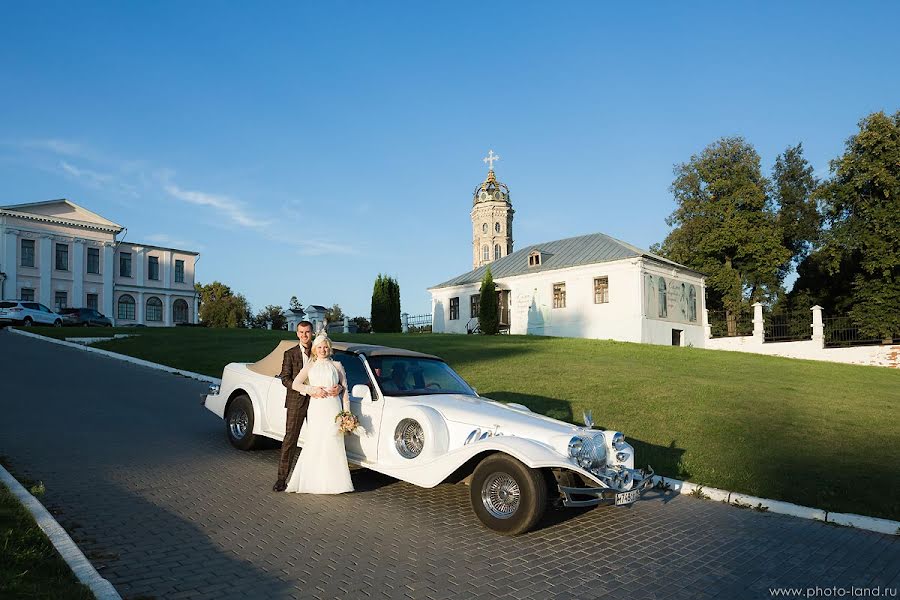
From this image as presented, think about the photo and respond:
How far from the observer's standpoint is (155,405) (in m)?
11.7

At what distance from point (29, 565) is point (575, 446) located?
434 centimetres

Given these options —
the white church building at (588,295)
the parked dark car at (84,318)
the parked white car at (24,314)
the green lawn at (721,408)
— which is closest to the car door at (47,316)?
the parked white car at (24,314)

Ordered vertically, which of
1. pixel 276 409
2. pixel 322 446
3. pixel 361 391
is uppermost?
pixel 361 391

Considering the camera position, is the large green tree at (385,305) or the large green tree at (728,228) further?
the large green tree at (728,228)


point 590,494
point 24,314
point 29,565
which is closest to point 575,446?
point 590,494

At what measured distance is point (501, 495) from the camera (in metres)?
5.88

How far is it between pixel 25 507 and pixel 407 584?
331 centimetres

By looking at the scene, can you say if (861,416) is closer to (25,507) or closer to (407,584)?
(407,584)

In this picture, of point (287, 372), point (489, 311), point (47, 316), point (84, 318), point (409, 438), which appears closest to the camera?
point (409, 438)

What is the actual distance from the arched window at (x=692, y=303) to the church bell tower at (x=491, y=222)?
46.5 metres

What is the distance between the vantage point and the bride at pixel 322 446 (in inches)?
265

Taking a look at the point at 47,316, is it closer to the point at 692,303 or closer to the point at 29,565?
the point at 29,565

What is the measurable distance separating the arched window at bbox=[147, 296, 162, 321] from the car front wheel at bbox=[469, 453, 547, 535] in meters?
69.0

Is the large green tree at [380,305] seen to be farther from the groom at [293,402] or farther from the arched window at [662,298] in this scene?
the groom at [293,402]
